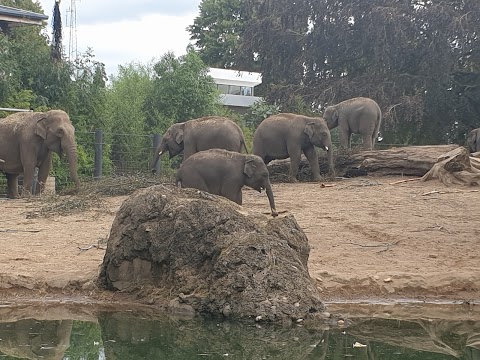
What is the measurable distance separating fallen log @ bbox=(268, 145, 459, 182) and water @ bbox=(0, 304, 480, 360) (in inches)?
359

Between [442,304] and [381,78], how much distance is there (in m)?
22.1

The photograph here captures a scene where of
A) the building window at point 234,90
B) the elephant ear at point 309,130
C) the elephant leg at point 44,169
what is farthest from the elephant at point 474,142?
the building window at point 234,90

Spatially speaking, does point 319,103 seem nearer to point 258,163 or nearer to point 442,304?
point 258,163

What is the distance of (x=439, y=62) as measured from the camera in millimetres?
28969

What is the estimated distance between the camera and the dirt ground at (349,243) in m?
9.26

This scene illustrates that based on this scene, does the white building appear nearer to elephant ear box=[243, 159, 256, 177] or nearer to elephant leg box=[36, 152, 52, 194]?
elephant leg box=[36, 152, 52, 194]

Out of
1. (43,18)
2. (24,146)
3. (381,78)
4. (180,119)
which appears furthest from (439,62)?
(24,146)

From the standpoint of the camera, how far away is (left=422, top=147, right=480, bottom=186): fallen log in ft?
50.8

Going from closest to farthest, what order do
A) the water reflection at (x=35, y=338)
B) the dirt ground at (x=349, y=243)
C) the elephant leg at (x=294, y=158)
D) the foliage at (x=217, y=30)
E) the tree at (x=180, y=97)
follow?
the water reflection at (x=35, y=338)
the dirt ground at (x=349, y=243)
the elephant leg at (x=294, y=158)
the tree at (x=180, y=97)
the foliage at (x=217, y=30)

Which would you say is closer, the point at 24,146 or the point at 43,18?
the point at 24,146

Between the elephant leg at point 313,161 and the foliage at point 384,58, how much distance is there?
11113 mm

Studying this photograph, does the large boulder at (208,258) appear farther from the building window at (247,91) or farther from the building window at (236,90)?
the building window at (247,91)

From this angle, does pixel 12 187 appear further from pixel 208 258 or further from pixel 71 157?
pixel 208 258

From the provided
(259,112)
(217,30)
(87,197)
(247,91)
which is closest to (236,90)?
(247,91)
